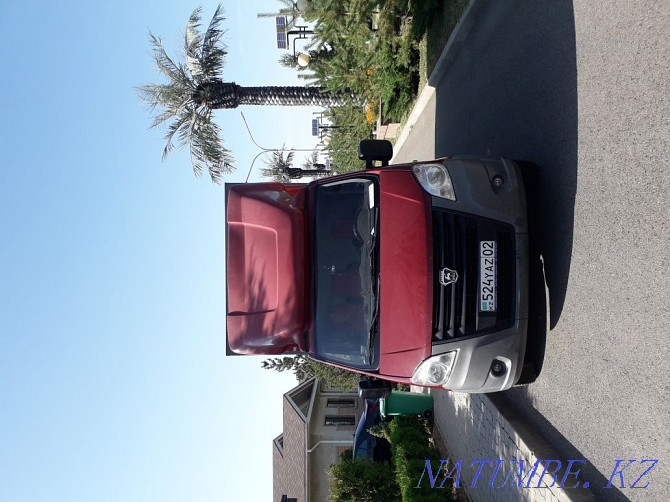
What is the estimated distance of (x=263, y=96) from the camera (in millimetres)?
15938

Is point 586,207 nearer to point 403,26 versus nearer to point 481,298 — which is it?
point 481,298

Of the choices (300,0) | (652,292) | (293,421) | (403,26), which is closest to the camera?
(652,292)

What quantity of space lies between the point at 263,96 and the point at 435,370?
1294 centimetres

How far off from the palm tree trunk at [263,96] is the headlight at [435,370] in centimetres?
1124

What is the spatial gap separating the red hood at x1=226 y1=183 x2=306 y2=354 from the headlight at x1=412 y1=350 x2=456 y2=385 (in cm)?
173

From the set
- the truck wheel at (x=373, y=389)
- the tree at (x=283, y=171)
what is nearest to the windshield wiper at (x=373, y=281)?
the truck wheel at (x=373, y=389)

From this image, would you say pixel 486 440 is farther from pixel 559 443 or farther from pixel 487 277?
pixel 487 277

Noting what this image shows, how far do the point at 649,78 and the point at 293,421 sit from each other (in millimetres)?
22866

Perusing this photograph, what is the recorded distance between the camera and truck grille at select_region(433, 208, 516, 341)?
5.02 metres

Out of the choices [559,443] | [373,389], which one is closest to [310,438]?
[373,389]

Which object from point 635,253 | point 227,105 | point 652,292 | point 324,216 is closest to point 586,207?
point 635,253

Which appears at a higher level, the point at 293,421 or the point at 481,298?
the point at 481,298

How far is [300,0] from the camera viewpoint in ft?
37.7

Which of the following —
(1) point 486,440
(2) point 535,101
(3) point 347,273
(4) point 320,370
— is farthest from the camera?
(4) point 320,370
